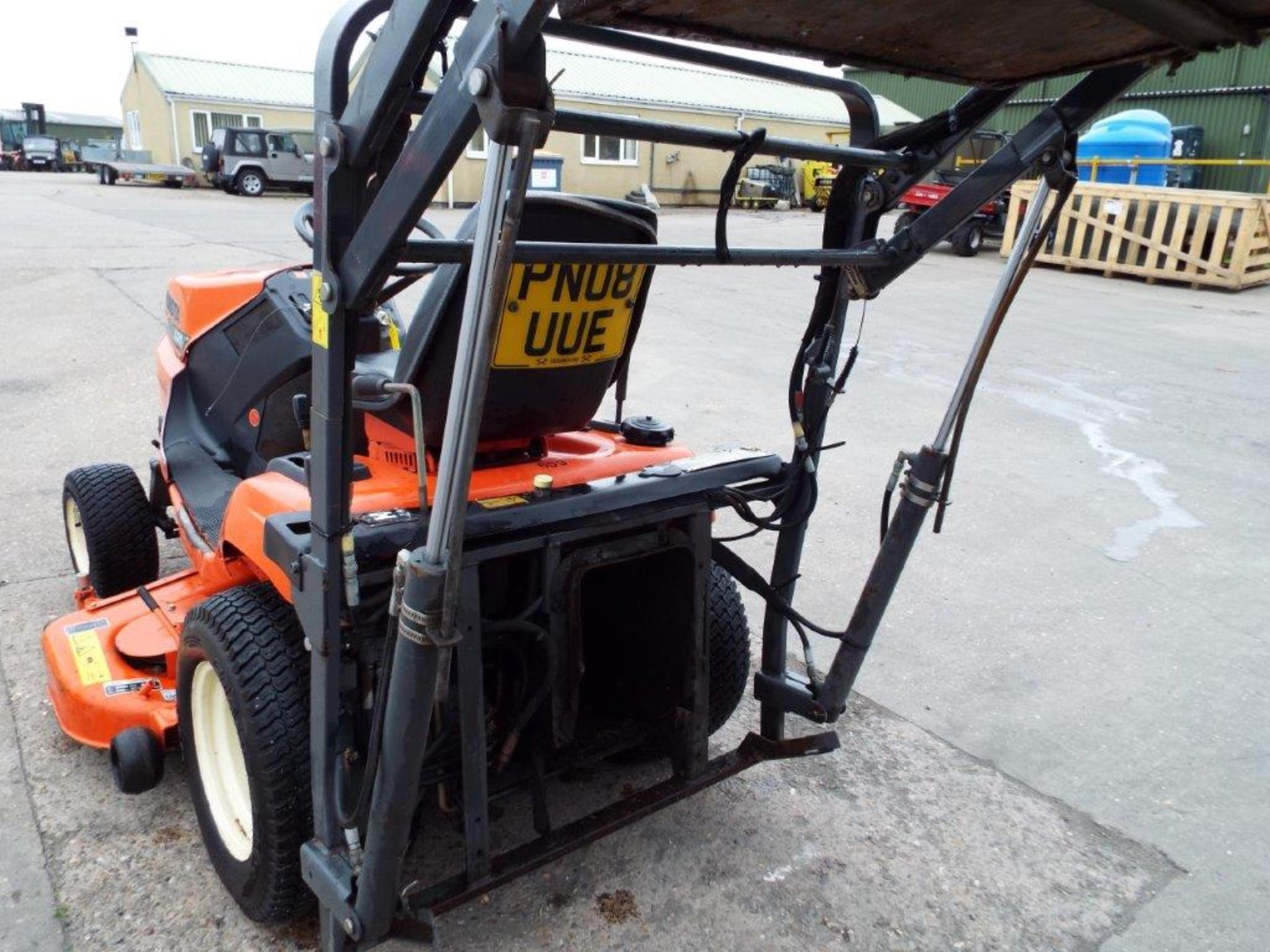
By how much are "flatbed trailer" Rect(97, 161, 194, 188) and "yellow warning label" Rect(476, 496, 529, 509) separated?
98.3 feet

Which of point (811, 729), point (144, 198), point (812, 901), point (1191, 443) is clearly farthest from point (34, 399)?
point (144, 198)

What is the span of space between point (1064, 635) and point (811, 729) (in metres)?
1.30

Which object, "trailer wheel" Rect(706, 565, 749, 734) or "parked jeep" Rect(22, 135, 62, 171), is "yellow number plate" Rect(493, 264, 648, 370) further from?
"parked jeep" Rect(22, 135, 62, 171)

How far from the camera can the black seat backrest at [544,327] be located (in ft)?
6.34

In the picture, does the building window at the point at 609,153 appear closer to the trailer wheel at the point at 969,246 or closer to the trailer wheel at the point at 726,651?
the trailer wheel at the point at 969,246

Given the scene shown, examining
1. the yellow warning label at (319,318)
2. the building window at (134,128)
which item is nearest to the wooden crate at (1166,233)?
the yellow warning label at (319,318)

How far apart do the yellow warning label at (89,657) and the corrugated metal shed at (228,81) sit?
32273mm

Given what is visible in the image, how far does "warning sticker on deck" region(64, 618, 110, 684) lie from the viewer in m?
2.66

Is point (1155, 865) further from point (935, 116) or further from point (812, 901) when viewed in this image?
point (935, 116)

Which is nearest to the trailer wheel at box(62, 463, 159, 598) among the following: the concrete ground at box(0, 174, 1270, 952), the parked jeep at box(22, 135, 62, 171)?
the concrete ground at box(0, 174, 1270, 952)

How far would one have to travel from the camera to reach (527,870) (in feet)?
6.72

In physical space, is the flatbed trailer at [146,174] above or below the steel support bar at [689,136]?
below

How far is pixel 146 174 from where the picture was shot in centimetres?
2883

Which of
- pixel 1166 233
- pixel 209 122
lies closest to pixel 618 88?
pixel 209 122
